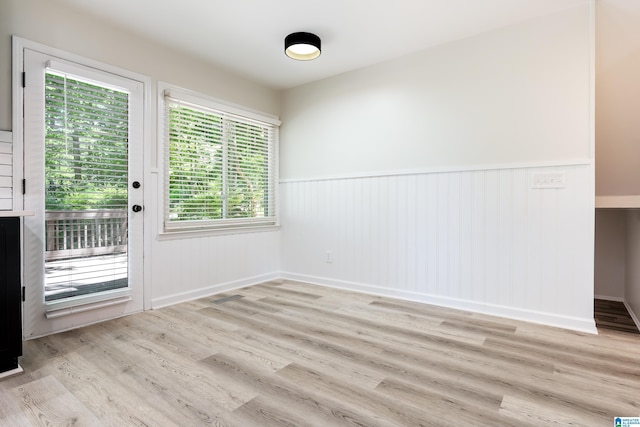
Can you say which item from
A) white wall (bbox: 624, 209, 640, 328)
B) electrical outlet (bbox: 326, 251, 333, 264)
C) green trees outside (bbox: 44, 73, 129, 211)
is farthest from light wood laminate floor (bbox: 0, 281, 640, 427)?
electrical outlet (bbox: 326, 251, 333, 264)

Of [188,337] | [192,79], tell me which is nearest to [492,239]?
[188,337]

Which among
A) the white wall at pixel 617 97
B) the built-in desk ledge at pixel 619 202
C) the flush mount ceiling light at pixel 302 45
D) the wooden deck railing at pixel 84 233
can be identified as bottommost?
the wooden deck railing at pixel 84 233

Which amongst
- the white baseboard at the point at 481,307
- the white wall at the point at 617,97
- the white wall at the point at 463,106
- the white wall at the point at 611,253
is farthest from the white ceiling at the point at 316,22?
the white baseboard at the point at 481,307

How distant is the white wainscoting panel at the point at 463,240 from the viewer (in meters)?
2.64

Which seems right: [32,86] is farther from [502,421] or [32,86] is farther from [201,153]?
Result: [502,421]

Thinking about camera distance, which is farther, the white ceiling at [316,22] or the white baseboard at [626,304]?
the white baseboard at [626,304]

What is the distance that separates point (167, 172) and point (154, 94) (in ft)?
2.44

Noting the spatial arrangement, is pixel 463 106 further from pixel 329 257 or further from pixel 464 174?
pixel 329 257

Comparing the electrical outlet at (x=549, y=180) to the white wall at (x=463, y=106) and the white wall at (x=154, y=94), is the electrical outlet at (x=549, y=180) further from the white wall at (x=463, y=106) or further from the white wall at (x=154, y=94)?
the white wall at (x=154, y=94)

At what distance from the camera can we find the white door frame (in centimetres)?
235

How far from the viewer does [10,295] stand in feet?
6.27

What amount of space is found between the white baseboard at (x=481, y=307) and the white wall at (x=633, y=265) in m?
0.53

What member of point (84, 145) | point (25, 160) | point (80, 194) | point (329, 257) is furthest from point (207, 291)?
point (25, 160)

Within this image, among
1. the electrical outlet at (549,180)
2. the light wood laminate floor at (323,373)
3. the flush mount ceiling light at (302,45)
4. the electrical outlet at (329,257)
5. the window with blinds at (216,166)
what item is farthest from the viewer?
the electrical outlet at (329,257)
